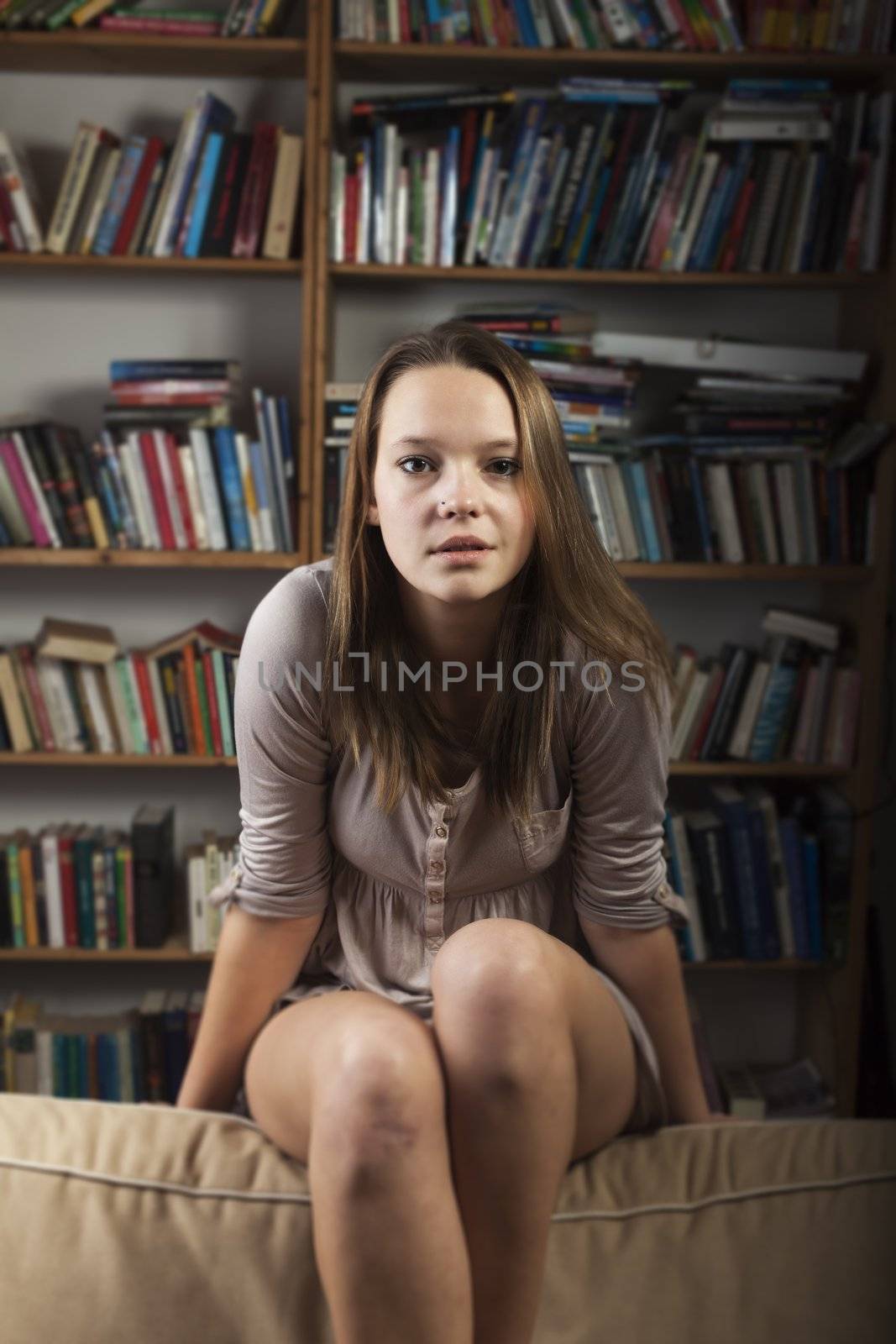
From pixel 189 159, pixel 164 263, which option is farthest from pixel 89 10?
pixel 164 263

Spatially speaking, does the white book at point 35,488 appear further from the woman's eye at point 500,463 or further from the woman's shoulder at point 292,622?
the woman's eye at point 500,463

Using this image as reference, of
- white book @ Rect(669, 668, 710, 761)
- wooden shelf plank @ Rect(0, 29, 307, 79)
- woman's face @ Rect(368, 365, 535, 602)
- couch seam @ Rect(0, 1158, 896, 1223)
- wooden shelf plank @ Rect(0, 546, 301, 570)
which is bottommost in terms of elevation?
couch seam @ Rect(0, 1158, 896, 1223)

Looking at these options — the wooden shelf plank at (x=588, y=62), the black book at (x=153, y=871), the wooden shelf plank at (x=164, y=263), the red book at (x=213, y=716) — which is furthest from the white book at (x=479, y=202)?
the red book at (x=213, y=716)

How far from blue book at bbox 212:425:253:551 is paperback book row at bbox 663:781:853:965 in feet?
2.56

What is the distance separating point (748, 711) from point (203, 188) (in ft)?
3.68

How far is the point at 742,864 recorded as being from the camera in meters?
1.56

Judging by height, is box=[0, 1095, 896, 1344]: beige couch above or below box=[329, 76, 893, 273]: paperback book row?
below

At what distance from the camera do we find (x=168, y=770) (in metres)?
1.65

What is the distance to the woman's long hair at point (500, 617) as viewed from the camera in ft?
1.79

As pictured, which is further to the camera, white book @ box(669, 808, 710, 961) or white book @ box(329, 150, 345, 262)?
white book @ box(329, 150, 345, 262)

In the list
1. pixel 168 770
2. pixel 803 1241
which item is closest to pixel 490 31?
pixel 168 770

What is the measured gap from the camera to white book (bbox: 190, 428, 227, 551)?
1628 mm

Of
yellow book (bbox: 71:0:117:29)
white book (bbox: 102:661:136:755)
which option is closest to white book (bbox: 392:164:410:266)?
yellow book (bbox: 71:0:117:29)

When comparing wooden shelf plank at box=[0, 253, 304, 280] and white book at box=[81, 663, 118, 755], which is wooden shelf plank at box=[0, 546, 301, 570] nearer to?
white book at box=[81, 663, 118, 755]
